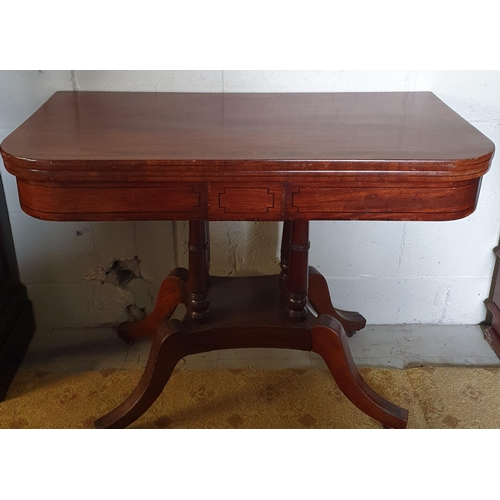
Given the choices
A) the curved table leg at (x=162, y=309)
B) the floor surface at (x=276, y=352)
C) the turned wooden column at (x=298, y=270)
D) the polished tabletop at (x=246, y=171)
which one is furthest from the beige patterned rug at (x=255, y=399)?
the polished tabletop at (x=246, y=171)

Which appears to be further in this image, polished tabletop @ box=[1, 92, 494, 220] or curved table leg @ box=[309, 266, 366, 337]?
curved table leg @ box=[309, 266, 366, 337]

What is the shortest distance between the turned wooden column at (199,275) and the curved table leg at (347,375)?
310 millimetres

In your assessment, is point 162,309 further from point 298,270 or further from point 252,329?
point 298,270

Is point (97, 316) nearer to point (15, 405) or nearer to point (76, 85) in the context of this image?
point (15, 405)

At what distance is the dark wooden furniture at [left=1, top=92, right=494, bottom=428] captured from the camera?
1.31m

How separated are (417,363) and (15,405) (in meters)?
1.21

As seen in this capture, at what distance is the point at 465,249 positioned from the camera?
2059 millimetres

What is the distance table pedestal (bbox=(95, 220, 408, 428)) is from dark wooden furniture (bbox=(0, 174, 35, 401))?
385 mm

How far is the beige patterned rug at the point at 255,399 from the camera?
1751 millimetres

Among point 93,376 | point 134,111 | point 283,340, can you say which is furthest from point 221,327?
point 134,111

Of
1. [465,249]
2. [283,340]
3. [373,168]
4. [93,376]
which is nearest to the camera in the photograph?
[373,168]

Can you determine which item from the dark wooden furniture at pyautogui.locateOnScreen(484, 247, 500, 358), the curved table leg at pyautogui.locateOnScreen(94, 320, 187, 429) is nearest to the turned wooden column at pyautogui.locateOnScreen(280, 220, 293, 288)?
the curved table leg at pyautogui.locateOnScreen(94, 320, 187, 429)

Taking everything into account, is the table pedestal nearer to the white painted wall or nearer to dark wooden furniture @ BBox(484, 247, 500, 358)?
the white painted wall

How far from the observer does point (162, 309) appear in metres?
1.96
